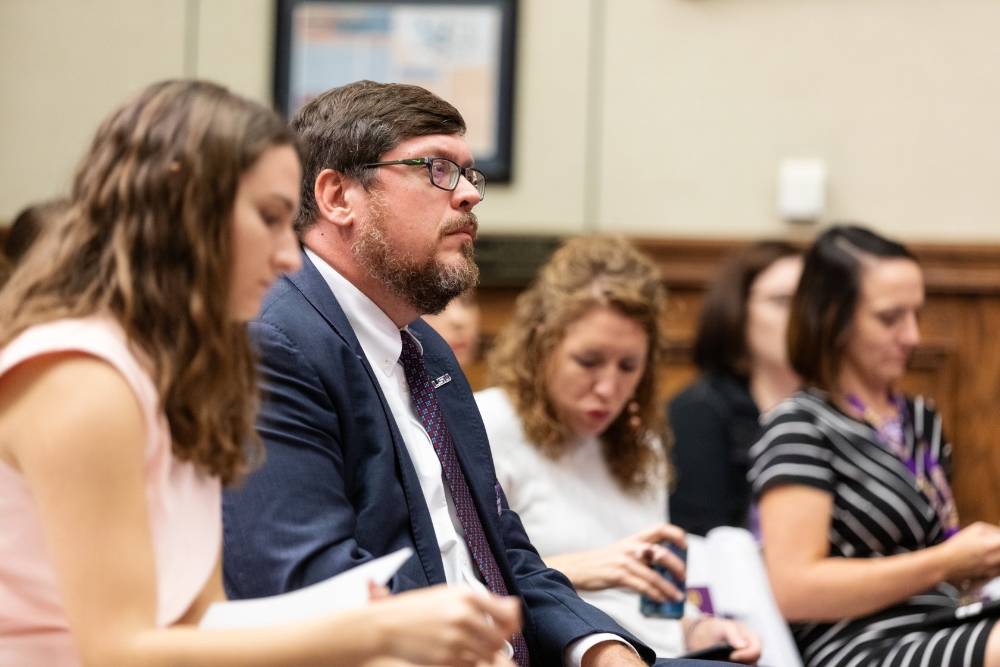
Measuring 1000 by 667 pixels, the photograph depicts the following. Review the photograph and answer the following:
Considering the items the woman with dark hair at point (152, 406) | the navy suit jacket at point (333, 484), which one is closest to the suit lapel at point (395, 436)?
the navy suit jacket at point (333, 484)

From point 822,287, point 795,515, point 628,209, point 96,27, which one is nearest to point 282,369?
point 795,515

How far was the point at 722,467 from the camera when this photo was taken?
3385 millimetres

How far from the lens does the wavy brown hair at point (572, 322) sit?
105 inches

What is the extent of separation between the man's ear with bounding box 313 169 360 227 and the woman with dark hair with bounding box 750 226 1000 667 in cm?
111

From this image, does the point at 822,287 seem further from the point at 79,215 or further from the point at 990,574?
the point at 79,215

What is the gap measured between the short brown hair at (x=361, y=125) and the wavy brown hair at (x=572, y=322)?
0.80m

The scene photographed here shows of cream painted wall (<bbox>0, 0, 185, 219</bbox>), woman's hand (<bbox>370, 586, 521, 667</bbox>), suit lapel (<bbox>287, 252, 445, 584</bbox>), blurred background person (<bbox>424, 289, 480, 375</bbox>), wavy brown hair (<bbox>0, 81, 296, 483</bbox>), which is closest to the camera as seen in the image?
woman's hand (<bbox>370, 586, 521, 667</bbox>)

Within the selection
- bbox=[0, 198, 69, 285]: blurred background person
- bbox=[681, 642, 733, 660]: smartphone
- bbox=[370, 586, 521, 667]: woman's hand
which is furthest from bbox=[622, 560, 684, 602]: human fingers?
bbox=[0, 198, 69, 285]: blurred background person

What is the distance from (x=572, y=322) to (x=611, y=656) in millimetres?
1013

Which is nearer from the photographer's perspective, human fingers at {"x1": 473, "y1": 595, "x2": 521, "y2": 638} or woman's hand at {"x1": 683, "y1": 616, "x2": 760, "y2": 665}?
human fingers at {"x1": 473, "y1": 595, "x2": 521, "y2": 638}

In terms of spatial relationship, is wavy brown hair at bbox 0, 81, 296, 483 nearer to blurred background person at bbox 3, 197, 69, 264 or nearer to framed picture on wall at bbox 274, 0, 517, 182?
blurred background person at bbox 3, 197, 69, 264

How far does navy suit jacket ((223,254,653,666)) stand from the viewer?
1586mm

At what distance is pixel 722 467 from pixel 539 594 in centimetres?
154

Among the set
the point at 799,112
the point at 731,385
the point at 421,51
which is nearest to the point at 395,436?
the point at 731,385
